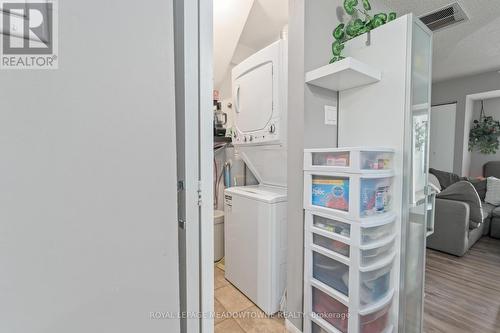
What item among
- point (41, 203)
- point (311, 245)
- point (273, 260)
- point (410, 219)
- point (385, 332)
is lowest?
point (385, 332)

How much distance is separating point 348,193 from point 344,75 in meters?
0.67

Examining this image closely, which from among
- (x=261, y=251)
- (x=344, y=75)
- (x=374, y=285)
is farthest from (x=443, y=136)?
(x=261, y=251)

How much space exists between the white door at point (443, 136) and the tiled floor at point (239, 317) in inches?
192

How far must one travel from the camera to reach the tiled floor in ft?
5.17

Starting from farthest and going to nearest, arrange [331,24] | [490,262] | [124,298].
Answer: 1. [490,262]
2. [331,24]
3. [124,298]

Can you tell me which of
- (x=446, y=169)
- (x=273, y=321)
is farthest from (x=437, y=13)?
(x=446, y=169)

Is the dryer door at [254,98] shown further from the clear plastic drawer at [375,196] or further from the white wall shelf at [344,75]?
the clear plastic drawer at [375,196]

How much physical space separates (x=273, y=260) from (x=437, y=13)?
260 cm

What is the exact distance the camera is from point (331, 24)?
1.59 metres

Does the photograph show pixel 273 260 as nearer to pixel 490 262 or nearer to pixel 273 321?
pixel 273 321

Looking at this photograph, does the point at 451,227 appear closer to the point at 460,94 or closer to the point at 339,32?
the point at 339,32

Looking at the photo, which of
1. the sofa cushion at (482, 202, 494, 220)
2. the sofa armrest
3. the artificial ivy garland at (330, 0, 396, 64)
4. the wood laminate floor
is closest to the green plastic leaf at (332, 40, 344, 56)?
the artificial ivy garland at (330, 0, 396, 64)

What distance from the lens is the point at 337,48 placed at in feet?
4.78

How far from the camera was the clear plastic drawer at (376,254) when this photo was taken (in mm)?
1193
